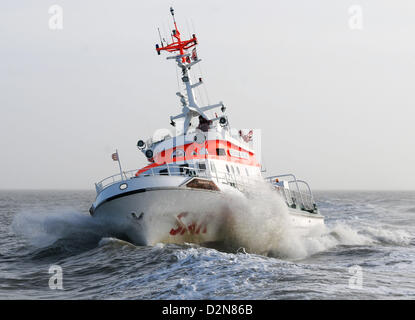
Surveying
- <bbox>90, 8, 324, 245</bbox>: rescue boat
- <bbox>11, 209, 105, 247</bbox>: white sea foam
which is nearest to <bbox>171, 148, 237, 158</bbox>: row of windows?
<bbox>90, 8, 324, 245</bbox>: rescue boat

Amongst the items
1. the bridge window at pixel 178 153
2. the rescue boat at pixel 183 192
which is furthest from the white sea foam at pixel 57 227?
the bridge window at pixel 178 153

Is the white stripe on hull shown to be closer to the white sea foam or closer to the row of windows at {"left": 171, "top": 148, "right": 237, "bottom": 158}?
the white sea foam

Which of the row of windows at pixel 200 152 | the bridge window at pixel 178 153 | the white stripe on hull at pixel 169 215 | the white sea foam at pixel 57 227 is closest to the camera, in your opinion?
the white stripe on hull at pixel 169 215

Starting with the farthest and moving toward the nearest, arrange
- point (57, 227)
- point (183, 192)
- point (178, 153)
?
point (57, 227), point (178, 153), point (183, 192)

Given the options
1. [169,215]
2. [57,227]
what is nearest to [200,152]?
[169,215]

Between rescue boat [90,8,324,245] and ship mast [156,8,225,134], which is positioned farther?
ship mast [156,8,225,134]

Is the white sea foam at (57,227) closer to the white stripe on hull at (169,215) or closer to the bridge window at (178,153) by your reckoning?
the white stripe on hull at (169,215)

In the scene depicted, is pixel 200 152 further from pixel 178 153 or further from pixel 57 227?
pixel 57 227

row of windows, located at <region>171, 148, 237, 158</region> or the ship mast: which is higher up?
the ship mast

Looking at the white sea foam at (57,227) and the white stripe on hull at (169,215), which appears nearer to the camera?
the white stripe on hull at (169,215)

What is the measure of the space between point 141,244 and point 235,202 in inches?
146

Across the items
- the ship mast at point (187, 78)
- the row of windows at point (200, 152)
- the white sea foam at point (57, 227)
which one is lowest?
the white sea foam at point (57, 227)

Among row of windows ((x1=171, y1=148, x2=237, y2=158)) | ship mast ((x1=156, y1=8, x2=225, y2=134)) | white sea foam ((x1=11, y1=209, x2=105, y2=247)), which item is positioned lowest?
white sea foam ((x1=11, y1=209, x2=105, y2=247))
